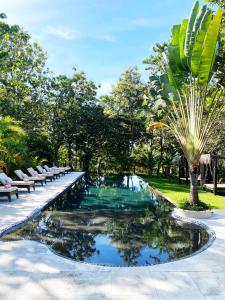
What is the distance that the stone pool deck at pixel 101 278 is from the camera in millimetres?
4359

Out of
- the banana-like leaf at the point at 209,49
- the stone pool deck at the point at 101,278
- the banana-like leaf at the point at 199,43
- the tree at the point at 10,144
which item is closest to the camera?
the stone pool deck at the point at 101,278

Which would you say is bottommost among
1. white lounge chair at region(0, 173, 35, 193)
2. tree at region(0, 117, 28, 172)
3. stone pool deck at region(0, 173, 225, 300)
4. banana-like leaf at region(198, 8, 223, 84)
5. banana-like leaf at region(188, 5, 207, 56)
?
stone pool deck at region(0, 173, 225, 300)

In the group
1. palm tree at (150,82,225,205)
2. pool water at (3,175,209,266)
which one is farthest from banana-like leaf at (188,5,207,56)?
pool water at (3,175,209,266)

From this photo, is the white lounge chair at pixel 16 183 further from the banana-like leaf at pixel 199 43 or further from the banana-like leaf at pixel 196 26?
the banana-like leaf at pixel 196 26

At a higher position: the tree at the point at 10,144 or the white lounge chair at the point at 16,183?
the tree at the point at 10,144

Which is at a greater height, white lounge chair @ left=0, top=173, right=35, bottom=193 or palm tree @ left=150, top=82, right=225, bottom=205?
palm tree @ left=150, top=82, right=225, bottom=205

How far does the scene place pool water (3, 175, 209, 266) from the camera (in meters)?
6.57

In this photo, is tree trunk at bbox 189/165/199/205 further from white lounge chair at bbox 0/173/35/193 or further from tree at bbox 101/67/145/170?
tree at bbox 101/67/145/170

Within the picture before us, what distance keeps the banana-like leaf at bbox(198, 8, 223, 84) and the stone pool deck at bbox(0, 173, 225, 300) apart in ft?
18.0

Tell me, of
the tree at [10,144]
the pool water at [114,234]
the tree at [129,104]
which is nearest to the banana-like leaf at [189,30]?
the pool water at [114,234]

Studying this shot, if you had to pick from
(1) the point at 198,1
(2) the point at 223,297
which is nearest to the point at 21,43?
(1) the point at 198,1

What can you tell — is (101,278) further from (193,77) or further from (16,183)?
(16,183)

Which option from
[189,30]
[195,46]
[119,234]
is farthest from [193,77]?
[119,234]

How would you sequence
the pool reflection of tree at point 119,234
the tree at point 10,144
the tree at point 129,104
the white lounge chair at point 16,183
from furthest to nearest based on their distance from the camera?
the tree at point 129,104
the tree at point 10,144
the white lounge chair at point 16,183
the pool reflection of tree at point 119,234
